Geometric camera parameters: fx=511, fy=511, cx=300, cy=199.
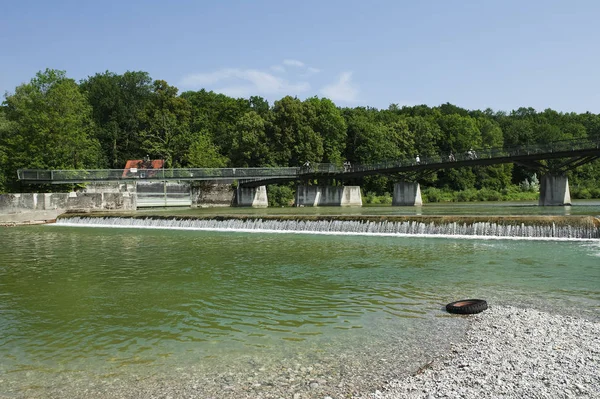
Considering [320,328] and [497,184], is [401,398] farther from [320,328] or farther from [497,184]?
[497,184]

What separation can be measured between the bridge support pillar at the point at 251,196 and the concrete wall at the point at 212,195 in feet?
2.88

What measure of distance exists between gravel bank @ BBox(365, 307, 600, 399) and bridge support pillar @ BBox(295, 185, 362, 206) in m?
56.2

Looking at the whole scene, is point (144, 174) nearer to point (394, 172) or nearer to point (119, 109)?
point (394, 172)

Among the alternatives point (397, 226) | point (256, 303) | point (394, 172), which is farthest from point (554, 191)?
point (256, 303)

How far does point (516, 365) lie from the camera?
23.5 feet

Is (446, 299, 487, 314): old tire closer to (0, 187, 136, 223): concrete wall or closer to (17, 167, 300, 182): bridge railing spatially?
(0, 187, 136, 223): concrete wall

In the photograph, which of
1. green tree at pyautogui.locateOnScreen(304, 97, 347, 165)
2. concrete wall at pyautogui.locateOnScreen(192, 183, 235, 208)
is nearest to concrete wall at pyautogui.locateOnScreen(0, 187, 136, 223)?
concrete wall at pyautogui.locateOnScreen(192, 183, 235, 208)

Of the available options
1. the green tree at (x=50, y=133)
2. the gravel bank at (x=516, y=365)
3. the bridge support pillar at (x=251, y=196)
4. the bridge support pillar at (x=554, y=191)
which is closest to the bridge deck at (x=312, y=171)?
the bridge support pillar at (x=251, y=196)

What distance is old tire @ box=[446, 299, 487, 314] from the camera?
10344 mm

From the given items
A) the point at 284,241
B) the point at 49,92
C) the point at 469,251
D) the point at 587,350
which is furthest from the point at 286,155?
the point at 587,350

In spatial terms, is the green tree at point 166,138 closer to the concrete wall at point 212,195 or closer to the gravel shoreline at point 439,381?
the concrete wall at point 212,195

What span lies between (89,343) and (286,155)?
68.8 m

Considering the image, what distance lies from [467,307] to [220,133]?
86.0m

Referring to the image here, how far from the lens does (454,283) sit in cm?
1391
